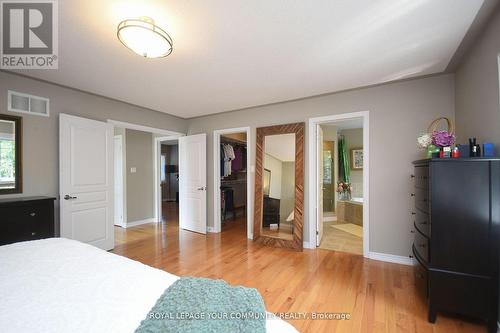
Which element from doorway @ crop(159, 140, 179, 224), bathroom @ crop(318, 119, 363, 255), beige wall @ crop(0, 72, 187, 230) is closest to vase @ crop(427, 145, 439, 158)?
bathroom @ crop(318, 119, 363, 255)

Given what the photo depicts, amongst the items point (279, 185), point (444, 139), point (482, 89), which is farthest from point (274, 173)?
point (482, 89)

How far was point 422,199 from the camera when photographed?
2.03 meters

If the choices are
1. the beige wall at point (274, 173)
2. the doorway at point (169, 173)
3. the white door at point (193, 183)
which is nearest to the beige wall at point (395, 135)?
the beige wall at point (274, 173)

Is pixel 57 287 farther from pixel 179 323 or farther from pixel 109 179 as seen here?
pixel 109 179

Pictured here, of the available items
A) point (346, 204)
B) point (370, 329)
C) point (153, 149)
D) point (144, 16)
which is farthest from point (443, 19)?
point (153, 149)

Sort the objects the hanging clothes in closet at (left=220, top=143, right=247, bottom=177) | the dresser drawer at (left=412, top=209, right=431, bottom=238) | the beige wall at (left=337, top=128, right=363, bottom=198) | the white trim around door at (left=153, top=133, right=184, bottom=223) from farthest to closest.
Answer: the beige wall at (left=337, top=128, right=363, bottom=198) < the white trim around door at (left=153, top=133, right=184, bottom=223) < the hanging clothes in closet at (left=220, top=143, right=247, bottom=177) < the dresser drawer at (left=412, top=209, right=431, bottom=238)

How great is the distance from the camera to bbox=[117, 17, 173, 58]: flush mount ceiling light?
5.23 ft

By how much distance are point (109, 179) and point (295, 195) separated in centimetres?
297

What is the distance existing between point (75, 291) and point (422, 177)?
2.68m

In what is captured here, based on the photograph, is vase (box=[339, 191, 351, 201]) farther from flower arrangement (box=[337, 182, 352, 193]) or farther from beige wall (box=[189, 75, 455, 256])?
beige wall (box=[189, 75, 455, 256])

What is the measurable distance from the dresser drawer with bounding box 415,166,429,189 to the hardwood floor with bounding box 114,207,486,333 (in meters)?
1.09

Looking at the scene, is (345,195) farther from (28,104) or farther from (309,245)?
(28,104)

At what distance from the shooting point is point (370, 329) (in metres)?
1.67

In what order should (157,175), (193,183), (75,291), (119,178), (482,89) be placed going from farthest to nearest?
1. (157,175)
2. (119,178)
3. (193,183)
4. (482,89)
5. (75,291)
